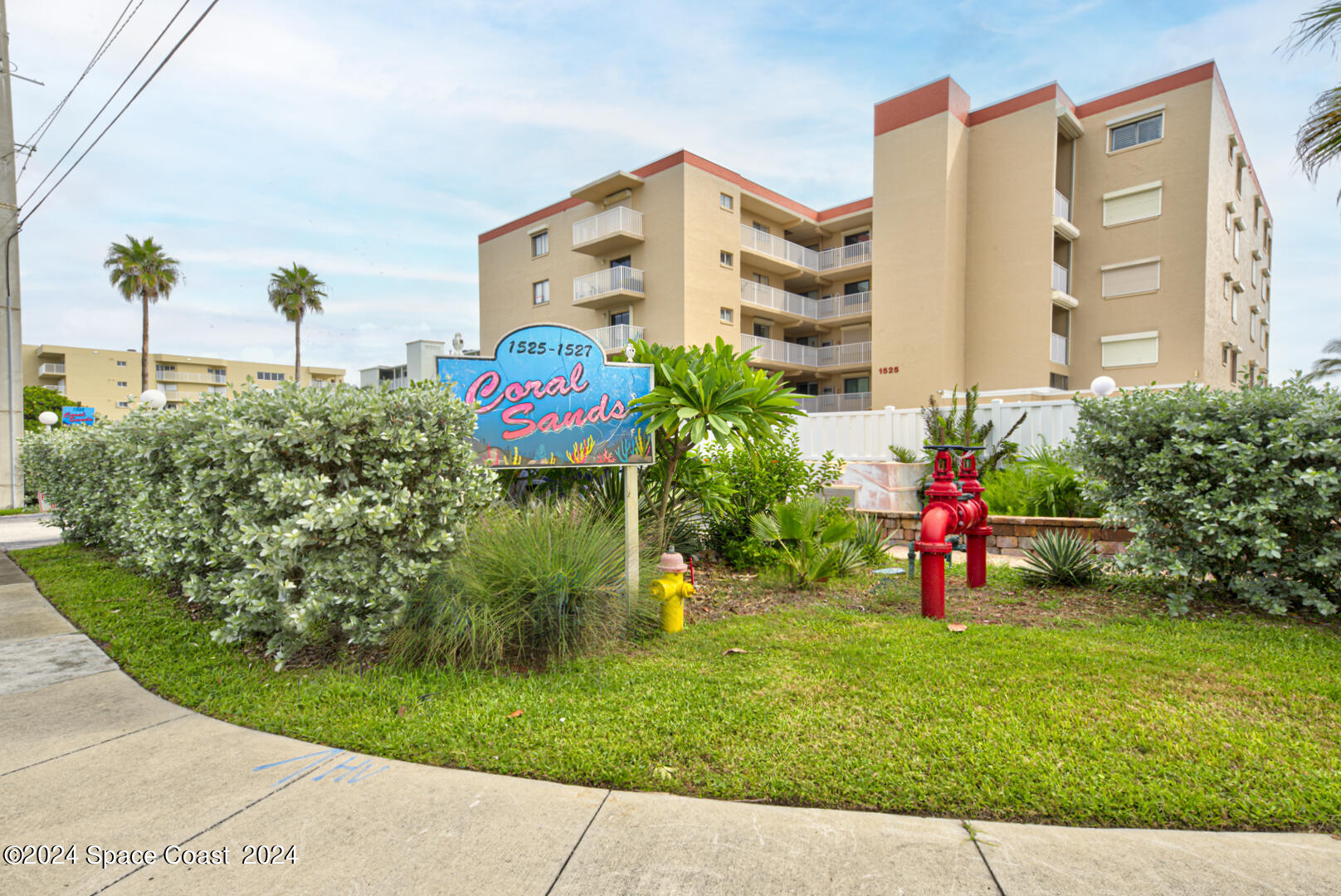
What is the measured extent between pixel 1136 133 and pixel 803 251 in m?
12.9

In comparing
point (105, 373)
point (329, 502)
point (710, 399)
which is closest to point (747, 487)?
point (710, 399)

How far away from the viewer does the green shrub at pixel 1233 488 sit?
5074 millimetres

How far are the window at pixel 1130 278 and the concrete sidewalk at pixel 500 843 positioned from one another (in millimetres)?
25766

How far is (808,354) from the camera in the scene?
103ft

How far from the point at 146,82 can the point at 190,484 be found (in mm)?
7268

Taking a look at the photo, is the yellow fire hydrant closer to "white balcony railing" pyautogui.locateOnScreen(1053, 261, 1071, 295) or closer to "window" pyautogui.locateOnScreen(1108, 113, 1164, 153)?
"white balcony railing" pyautogui.locateOnScreen(1053, 261, 1071, 295)

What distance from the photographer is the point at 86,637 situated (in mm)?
5559

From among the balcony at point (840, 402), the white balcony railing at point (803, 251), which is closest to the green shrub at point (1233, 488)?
the balcony at point (840, 402)

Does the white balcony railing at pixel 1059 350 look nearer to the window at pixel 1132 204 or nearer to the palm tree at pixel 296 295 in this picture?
the window at pixel 1132 204

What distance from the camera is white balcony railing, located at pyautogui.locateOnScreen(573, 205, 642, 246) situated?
28.0m

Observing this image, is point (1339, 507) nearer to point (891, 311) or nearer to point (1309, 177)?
point (1309, 177)

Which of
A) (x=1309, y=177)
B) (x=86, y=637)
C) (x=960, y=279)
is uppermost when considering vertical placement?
(x=960, y=279)

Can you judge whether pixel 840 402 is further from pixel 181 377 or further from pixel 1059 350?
pixel 181 377

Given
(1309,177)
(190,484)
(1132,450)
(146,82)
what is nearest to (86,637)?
(190,484)
